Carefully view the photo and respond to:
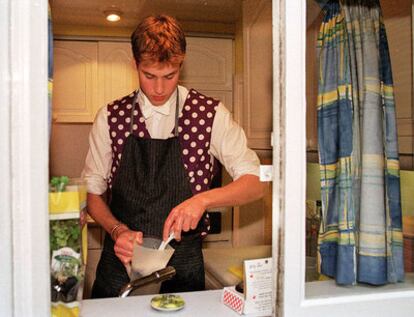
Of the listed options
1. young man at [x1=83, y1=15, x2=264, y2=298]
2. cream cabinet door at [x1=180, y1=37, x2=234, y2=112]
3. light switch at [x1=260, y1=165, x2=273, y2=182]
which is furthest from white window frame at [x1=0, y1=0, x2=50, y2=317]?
cream cabinet door at [x1=180, y1=37, x2=234, y2=112]

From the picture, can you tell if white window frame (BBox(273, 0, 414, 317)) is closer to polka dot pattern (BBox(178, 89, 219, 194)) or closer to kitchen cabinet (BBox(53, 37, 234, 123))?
polka dot pattern (BBox(178, 89, 219, 194))

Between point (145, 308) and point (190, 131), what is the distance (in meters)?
0.86

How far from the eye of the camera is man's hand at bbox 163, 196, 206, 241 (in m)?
1.45

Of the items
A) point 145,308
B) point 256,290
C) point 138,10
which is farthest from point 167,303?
point 138,10

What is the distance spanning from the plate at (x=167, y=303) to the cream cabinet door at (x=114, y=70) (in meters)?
2.02

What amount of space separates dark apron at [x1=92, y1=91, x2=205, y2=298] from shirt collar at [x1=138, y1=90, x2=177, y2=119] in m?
0.06

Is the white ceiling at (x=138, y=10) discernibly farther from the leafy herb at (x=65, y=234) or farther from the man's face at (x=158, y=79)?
the leafy herb at (x=65, y=234)

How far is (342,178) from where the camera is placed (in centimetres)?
107

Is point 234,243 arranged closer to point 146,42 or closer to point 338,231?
point 146,42

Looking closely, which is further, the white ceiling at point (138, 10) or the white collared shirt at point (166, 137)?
the white ceiling at point (138, 10)

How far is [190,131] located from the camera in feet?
5.82

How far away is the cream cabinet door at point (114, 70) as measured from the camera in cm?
289

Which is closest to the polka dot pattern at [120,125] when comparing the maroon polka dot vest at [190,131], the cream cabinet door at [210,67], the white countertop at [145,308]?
the maroon polka dot vest at [190,131]

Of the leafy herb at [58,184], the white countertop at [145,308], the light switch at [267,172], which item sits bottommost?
the white countertop at [145,308]
